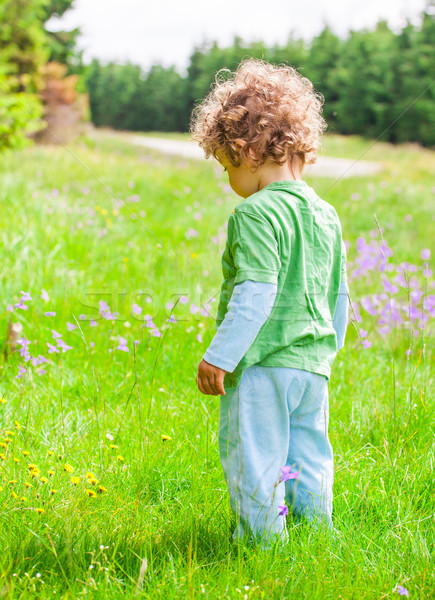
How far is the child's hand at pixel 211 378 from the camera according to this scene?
1603mm

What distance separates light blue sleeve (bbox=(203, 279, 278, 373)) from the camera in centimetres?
158

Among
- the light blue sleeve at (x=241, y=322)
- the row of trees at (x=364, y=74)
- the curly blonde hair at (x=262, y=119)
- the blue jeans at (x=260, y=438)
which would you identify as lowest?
the row of trees at (x=364, y=74)

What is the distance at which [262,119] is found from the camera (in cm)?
171

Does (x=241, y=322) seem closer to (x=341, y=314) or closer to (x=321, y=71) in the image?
(x=341, y=314)

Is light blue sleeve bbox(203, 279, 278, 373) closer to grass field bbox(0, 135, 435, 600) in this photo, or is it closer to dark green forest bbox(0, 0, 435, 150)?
grass field bbox(0, 135, 435, 600)

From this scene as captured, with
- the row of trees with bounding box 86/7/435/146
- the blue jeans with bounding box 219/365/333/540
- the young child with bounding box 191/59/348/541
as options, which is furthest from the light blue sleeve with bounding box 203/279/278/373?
the row of trees with bounding box 86/7/435/146

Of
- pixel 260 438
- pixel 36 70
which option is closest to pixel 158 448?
pixel 260 438

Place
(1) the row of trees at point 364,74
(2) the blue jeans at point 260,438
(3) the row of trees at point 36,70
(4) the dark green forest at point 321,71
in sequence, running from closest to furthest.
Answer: (2) the blue jeans at point 260,438 → (3) the row of trees at point 36,70 → (4) the dark green forest at point 321,71 → (1) the row of trees at point 364,74

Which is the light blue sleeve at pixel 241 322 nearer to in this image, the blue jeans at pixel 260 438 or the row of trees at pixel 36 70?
the blue jeans at pixel 260 438

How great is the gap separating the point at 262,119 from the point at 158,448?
125cm

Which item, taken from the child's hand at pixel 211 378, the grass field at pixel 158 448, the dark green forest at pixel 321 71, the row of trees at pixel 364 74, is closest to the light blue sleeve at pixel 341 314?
the grass field at pixel 158 448

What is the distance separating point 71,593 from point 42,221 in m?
3.87

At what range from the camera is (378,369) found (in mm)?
3104

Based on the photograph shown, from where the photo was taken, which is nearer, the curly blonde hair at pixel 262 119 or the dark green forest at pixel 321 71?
the curly blonde hair at pixel 262 119
